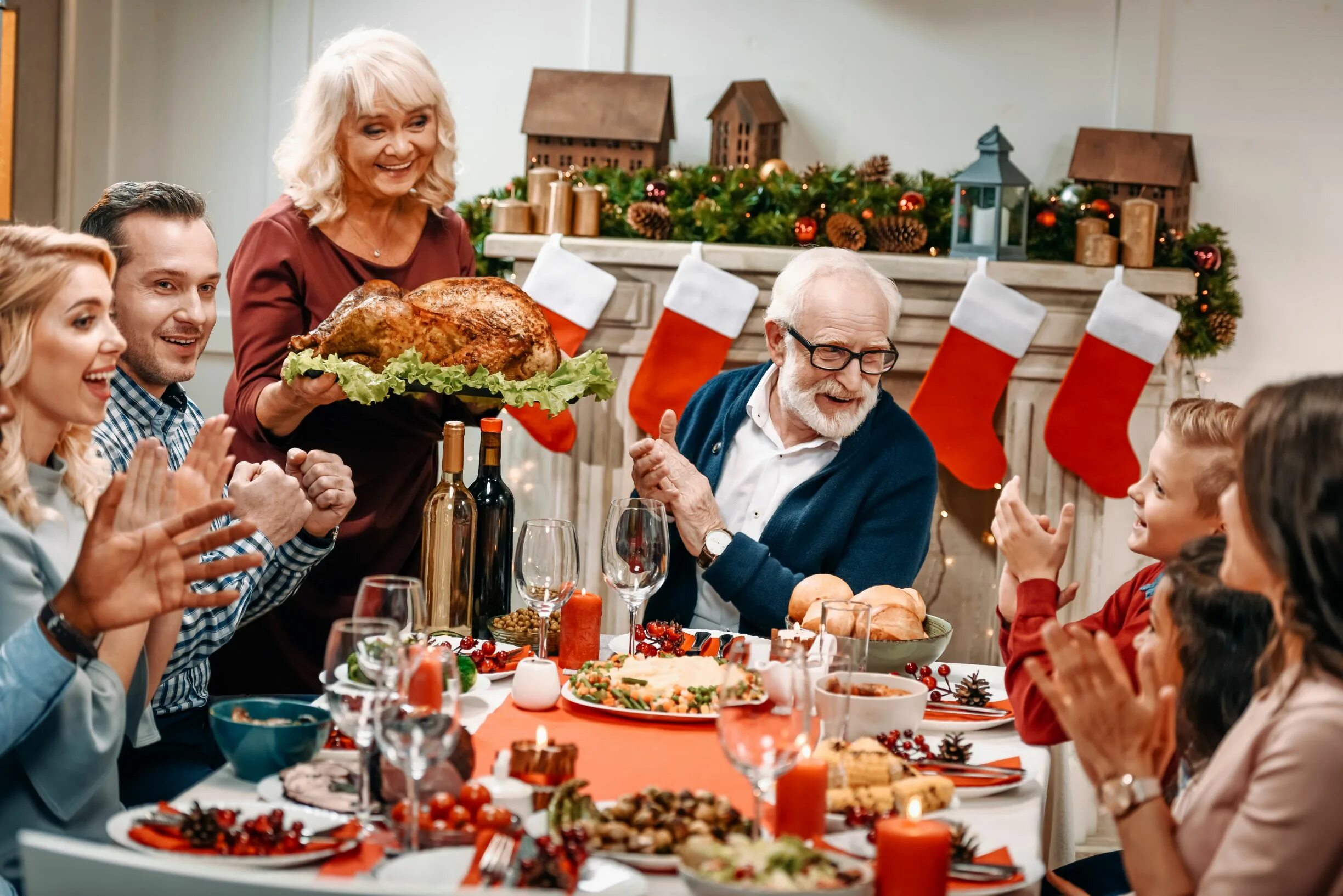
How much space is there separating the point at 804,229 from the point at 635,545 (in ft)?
6.92

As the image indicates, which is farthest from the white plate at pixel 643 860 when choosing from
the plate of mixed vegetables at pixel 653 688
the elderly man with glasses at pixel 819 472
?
the elderly man with glasses at pixel 819 472

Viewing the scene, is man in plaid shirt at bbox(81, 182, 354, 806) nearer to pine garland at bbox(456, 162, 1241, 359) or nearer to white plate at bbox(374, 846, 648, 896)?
white plate at bbox(374, 846, 648, 896)

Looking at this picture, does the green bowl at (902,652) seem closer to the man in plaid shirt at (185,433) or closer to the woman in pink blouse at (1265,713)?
the woman in pink blouse at (1265,713)

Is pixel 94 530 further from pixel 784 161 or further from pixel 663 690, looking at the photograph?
pixel 784 161

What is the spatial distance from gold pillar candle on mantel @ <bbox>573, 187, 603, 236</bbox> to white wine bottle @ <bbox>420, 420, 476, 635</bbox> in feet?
6.44

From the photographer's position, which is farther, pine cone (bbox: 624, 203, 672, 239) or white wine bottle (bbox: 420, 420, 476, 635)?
pine cone (bbox: 624, 203, 672, 239)

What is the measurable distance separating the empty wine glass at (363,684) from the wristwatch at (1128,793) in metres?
0.72

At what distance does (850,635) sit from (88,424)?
1.00 metres

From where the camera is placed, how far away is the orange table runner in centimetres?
150

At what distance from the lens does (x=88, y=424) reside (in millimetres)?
1675

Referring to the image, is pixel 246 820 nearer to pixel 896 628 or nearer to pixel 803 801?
pixel 803 801

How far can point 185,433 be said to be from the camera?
211 centimetres

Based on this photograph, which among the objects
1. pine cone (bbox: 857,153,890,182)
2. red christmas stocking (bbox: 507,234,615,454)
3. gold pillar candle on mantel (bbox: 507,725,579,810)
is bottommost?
gold pillar candle on mantel (bbox: 507,725,579,810)

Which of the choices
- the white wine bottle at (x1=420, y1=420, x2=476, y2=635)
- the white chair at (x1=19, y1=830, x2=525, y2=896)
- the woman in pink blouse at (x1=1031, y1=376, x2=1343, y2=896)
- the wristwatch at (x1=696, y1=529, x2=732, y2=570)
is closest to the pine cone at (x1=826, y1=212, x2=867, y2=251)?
the wristwatch at (x1=696, y1=529, x2=732, y2=570)
